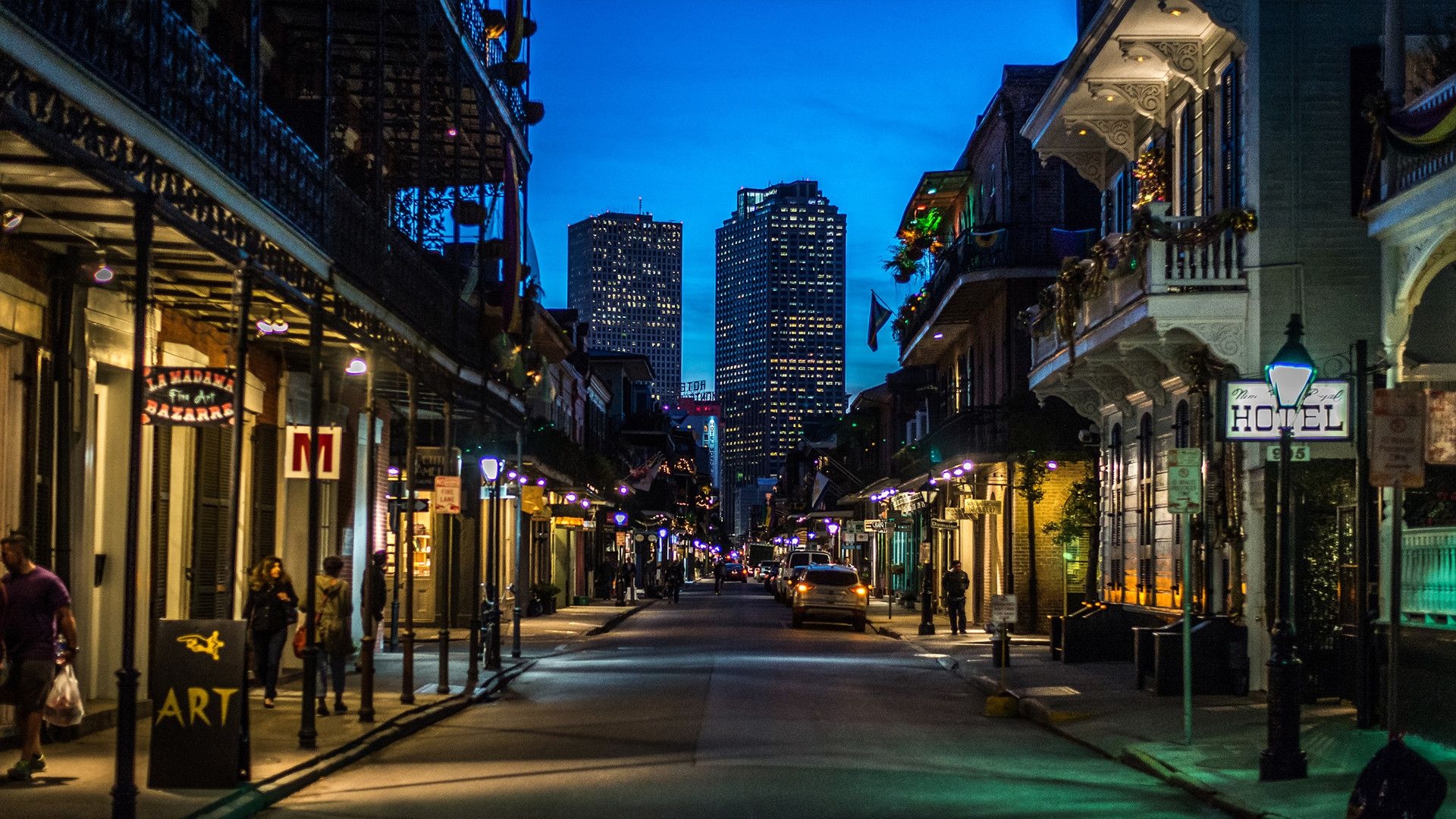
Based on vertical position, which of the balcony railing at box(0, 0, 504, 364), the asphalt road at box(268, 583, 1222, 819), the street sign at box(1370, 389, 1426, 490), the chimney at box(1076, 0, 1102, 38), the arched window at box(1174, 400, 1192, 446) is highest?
the chimney at box(1076, 0, 1102, 38)

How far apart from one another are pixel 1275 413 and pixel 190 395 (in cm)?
919

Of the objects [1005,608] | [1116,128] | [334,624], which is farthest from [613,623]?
[334,624]

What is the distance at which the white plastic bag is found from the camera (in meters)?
12.7

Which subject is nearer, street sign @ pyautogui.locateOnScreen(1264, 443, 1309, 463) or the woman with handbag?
the woman with handbag

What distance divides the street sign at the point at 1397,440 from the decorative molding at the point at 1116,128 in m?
17.3

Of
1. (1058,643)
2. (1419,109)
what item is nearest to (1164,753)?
(1419,109)

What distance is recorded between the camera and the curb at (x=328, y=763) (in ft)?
39.3

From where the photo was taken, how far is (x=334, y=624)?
61.7 ft

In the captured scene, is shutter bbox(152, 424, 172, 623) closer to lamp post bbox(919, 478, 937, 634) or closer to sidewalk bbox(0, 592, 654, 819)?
Answer: sidewalk bbox(0, 592, 654, 819)

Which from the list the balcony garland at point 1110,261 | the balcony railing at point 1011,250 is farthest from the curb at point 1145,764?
the balcony railing at point 1011,250

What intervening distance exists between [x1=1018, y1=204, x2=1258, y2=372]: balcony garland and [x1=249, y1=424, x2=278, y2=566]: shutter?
1154 centimetres

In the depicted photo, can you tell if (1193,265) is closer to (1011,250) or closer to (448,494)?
(448,494)

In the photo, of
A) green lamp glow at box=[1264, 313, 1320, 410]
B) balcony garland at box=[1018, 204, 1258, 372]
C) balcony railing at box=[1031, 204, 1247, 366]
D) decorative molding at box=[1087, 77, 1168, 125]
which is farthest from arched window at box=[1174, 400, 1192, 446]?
green lamp glow at box=[1264, 313, 1320, 410]

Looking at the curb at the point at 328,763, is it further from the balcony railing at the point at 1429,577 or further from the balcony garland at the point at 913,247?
the balcony garland at the point at 913,247
